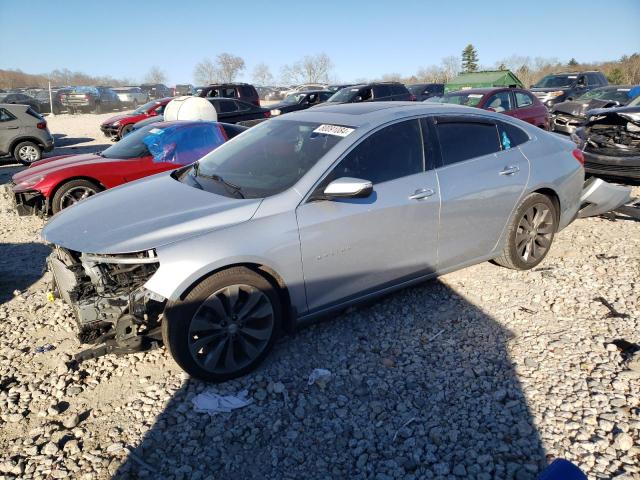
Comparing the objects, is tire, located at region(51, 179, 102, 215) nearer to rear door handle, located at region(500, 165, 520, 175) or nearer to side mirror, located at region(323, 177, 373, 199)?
side mirror, located at region(323, 177, 373, 199)

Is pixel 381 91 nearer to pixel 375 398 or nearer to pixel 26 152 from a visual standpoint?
pixel 26 152

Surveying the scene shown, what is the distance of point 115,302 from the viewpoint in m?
3.01

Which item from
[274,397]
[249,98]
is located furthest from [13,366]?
[249,98]

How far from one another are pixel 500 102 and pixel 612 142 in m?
3.56

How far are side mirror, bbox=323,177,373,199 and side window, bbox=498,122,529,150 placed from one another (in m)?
1.84

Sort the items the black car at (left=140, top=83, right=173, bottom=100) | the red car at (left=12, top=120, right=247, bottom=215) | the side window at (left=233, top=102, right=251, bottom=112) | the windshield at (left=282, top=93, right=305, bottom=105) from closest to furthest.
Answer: the red car at (left=12, top=120, right=247, bottom=215) < the side window at (left=233, top=102, right=251, bottom=112) < the windshield at (left=282, top=93, right=305, bottom=105) < the black car at (left=140, top=83, right=173, bottom=100)

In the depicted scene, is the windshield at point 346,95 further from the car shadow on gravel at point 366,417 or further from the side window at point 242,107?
the car shadow on gravel at point 366,417

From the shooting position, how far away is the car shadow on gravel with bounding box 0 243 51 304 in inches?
185

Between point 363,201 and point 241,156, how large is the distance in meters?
1.21

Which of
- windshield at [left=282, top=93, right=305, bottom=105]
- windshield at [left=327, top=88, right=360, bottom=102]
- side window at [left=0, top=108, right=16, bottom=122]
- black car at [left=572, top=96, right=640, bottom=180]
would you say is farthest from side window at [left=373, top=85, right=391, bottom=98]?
side window at [left=0, top=108, right=16, bottom=122]

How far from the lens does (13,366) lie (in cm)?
338

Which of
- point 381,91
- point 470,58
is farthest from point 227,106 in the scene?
point 470,58

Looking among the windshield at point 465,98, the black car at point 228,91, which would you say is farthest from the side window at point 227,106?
the windshield at point 465,98

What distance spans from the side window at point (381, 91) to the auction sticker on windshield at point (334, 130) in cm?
1246
